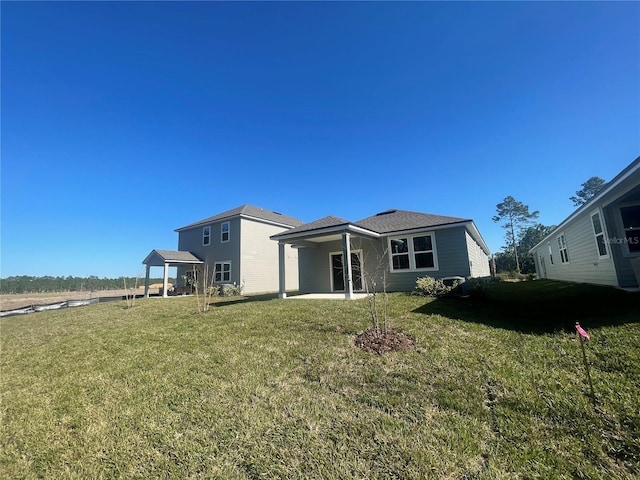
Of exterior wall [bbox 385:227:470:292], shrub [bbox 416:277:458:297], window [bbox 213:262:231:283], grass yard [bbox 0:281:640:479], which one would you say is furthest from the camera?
window [bbox 213:262:231:283]

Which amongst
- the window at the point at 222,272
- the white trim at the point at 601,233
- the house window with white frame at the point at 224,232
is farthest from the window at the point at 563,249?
the house window with white frame at the point at 224,232

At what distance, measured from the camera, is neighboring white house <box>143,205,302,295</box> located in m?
19.8

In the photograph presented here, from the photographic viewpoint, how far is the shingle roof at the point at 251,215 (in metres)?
20.7

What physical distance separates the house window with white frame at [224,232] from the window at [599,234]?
20.6m

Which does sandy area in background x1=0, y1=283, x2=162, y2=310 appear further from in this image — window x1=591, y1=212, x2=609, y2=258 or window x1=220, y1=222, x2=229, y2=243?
window x1=591, y1=212, x2=609, y2=258

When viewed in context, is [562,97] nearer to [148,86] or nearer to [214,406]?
[214,406]

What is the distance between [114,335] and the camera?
7.20m

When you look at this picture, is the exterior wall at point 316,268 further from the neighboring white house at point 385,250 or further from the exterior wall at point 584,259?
the exterior wall at point 584,259

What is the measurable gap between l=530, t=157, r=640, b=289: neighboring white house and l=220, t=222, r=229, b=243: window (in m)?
20.6

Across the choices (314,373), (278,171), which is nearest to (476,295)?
(314,373)

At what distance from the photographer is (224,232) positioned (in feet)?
68.8

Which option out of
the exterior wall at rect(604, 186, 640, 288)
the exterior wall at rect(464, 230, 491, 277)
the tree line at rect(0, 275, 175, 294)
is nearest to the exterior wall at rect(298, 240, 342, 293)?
the exterior wall at rect(464, 230, 491, 277)

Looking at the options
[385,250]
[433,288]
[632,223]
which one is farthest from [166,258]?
[632,223]

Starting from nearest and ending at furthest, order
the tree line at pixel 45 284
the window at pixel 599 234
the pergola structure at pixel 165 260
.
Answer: the window at pixel 599 234
the pergola structure at pixel 165 260
the tree line at pixel 45 284
